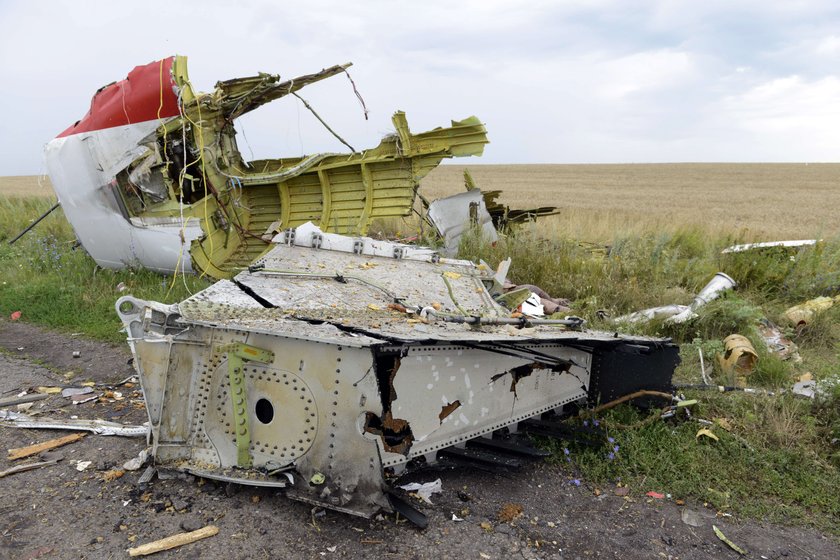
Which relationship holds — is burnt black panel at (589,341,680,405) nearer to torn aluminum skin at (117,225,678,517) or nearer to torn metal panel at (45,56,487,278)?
torn aluminum skin at (117,225,678,517)

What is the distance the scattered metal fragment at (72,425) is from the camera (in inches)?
158

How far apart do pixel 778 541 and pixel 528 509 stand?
1.35m

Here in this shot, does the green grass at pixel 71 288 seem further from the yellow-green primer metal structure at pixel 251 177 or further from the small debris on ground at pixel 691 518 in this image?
the small debris on ground at pixel 691 518

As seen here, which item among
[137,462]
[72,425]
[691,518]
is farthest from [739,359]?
[72,425]

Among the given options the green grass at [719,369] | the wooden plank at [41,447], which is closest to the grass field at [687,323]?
the green grass at [719,369]

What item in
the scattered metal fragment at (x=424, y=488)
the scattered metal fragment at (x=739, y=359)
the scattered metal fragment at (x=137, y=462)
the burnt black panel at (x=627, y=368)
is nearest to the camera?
the scattered metal fragment at (x=424, y=488)

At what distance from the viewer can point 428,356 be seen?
314 centimetres

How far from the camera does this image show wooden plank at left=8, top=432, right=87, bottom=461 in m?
3.75

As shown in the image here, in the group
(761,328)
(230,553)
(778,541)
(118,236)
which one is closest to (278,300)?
(230,553)

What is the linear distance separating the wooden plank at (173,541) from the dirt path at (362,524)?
0.11 ft

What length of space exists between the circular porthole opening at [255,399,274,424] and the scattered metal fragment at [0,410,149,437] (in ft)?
4.11

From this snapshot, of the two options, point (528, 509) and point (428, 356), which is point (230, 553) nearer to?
point (428, 356)

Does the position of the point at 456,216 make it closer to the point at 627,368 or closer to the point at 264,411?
the point at 627,368

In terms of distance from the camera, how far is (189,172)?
708 cm
